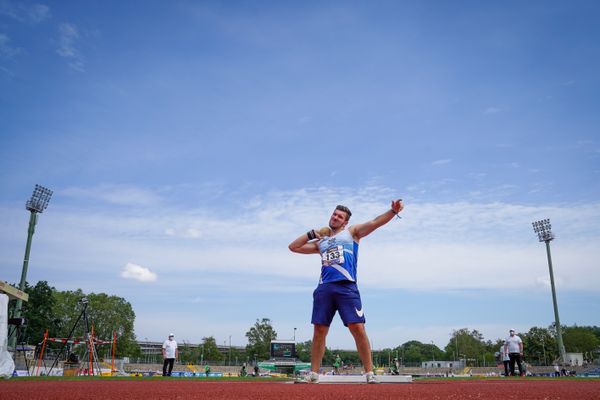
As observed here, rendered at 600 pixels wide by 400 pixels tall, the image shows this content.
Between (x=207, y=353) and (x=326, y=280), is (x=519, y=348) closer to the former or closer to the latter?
(x=326, y=280)

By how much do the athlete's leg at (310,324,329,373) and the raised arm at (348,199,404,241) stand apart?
121 cm

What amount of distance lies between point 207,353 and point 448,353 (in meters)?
56.7

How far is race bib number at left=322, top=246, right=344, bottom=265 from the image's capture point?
17.7 ft

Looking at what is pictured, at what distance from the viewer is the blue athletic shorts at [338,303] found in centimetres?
522

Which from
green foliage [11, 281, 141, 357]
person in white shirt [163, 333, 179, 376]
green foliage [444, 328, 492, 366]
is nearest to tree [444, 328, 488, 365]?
green foliage [444, 328, 492, 366]

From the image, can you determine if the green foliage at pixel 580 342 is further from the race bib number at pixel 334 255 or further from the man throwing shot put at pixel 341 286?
the race bib number at pixel 334 255

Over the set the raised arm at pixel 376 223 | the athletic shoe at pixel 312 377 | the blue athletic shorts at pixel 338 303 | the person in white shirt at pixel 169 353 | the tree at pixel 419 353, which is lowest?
the tree at pixel 419 353


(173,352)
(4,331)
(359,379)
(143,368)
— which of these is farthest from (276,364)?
(359,379)

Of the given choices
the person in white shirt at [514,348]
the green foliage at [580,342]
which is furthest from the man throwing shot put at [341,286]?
the green foliage at [580,342]

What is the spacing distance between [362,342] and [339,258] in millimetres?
1038

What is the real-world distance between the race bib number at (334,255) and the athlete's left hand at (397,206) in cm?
81

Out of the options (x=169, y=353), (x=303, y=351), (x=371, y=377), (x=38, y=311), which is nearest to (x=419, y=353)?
(x=303, y=351)

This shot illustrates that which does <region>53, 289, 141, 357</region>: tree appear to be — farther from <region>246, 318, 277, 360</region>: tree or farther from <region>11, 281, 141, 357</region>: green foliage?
<region>246, 318, 277, 360</region>: tree

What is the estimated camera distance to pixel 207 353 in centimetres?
8819
